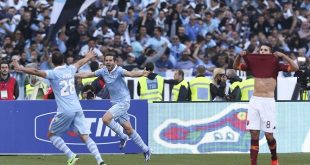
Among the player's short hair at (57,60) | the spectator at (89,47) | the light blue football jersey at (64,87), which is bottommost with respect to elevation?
the light blue football jersey at (64,87)

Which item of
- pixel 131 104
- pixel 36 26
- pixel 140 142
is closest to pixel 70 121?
pixel 140 142

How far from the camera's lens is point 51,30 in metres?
26.4

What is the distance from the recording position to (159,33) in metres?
28.5

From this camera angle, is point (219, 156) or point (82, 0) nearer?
point (219, 156)

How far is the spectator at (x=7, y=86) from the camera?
2256 cm

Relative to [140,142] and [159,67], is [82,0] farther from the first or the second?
[140,142]

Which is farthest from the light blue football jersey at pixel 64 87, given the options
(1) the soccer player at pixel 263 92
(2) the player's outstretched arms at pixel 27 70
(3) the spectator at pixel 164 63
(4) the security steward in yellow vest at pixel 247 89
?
(3) the spectator at pixel 164 63

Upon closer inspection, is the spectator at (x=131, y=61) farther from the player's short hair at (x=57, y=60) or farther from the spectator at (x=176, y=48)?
the player's short hair at (x=57, y=60)

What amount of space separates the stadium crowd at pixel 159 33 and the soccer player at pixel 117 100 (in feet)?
16.5

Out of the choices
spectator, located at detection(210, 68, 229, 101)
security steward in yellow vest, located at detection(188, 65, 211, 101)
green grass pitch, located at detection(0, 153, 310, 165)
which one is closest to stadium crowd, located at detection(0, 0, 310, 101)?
security steward in yellow vest, located at detection(188, 65, 211, 101)

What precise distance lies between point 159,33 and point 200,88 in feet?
19.5

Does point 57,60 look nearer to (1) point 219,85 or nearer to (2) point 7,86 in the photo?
(2) point 7,86

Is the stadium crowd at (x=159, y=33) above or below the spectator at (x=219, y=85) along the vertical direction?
above

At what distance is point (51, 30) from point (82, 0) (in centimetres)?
114
